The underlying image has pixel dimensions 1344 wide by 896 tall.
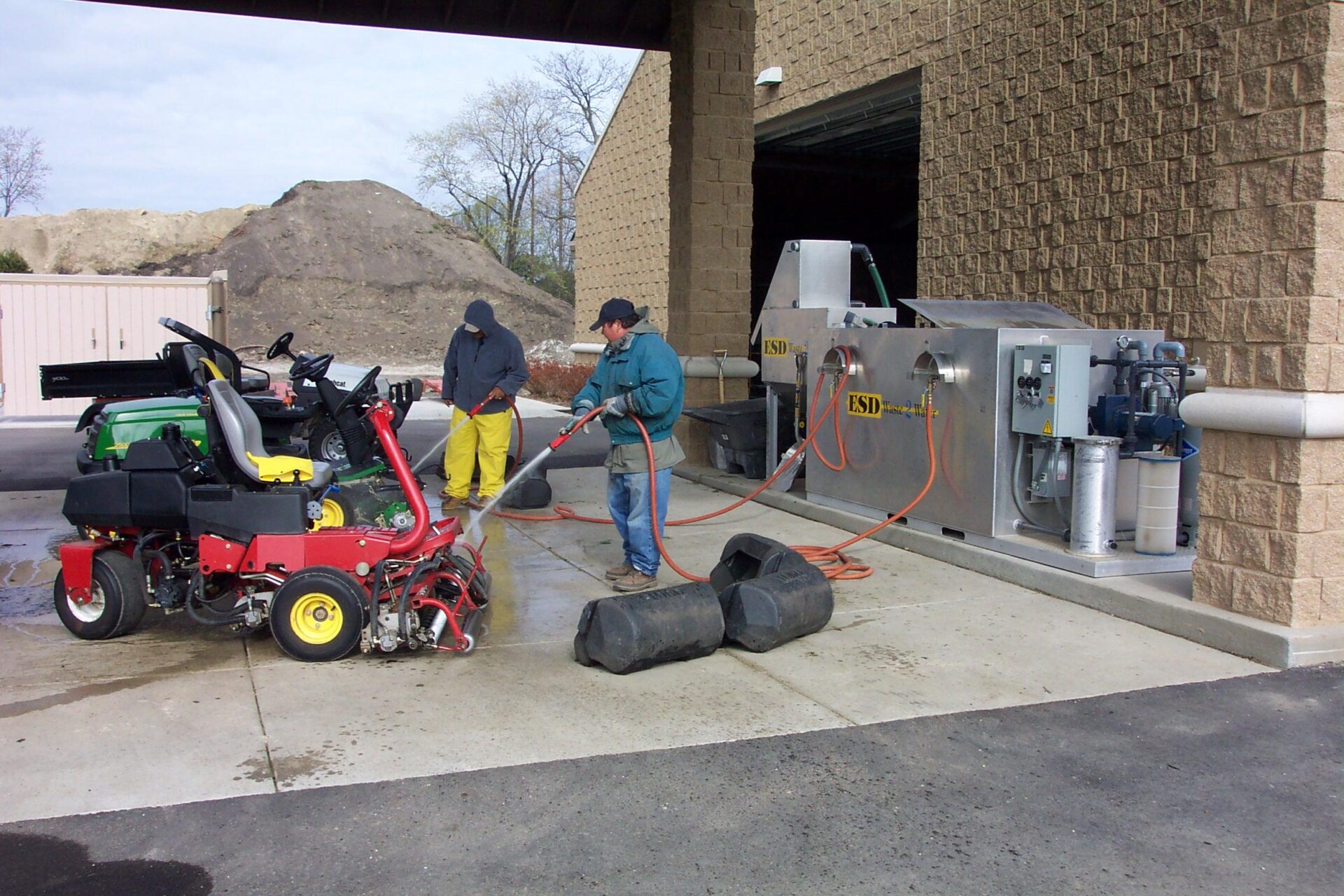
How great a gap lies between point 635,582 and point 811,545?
1.96m

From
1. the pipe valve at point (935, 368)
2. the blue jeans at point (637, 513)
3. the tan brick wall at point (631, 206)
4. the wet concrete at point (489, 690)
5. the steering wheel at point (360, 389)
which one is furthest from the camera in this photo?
the tan brick wall at point (631, 206)

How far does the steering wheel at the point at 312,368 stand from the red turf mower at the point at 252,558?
298 cm

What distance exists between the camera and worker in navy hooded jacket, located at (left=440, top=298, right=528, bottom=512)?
33.6 feet

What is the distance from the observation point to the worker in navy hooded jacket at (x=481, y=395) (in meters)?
10.2

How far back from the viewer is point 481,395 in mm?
10258

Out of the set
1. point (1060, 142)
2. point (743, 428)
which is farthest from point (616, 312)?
point (1060, 142)

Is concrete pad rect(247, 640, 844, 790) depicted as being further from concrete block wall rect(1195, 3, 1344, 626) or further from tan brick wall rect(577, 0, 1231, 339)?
tan brick wall rect(577, 0, 1231, 339)

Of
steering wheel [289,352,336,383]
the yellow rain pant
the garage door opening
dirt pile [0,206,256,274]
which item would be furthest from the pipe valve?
dirt pile [0,206,256,274]

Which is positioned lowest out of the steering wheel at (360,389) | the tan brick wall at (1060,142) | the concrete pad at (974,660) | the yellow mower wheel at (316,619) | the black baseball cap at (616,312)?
the concrete pad at (974,660)

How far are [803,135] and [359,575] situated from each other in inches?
725

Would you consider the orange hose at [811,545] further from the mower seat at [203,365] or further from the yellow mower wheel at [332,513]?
the mower seat at [203,365]

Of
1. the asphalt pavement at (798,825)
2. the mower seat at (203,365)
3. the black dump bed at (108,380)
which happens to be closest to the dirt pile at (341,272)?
the black dump bed at (108,380)

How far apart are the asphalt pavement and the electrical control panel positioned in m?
2.74

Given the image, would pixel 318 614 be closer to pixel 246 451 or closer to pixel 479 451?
pixel 246 451
